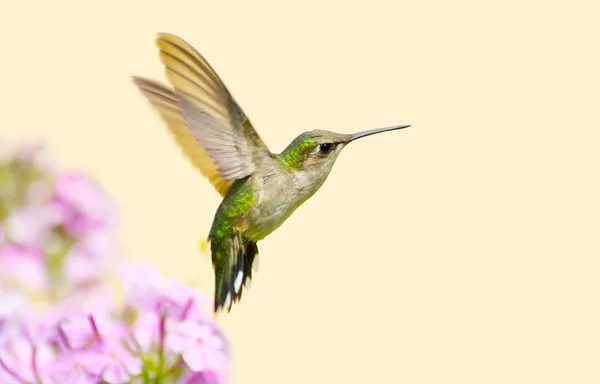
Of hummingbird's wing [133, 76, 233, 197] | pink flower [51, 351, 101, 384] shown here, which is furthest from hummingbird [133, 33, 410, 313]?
pink flower [51, 351, 101, 384]

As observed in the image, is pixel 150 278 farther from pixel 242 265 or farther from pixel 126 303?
pixel 242 265

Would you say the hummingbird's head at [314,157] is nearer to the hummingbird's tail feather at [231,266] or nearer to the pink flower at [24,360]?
the hummingbird's tail feather at [231,266]

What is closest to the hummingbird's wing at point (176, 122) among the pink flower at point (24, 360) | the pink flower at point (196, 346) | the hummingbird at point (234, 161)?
the hummingbird at point (234, 161)

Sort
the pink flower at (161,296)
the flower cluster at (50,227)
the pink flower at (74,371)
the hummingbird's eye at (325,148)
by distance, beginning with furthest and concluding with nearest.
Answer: the hummingbird's eye at (325,148) < the flower cluster at (50,227) < the pink flower at (161,296) < the pink flower at (74,371)

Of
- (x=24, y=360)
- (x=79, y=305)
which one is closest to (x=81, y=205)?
(x=79, y=305)

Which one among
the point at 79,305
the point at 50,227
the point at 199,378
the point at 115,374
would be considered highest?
the point at 50,227

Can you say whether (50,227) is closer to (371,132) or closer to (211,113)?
(211,113)

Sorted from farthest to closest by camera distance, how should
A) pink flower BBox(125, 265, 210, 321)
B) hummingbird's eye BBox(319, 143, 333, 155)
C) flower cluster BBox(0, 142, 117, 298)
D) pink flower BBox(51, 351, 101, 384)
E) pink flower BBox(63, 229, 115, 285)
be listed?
hummingbird's eye BBox(319, 143, 333, 155) → pink flower BBox(63, 229, 115, 285) → flower cluster BBox(0, 142, 117, 298) → pink flower BBox(125, 265, 210, 321) → pink flower BBox(51, 351, 101, 384)

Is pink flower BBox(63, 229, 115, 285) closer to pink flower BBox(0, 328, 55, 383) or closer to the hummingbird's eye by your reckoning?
pink flower BBox(0, 328, 55, 383)
